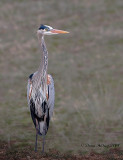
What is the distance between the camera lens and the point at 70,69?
13.6m

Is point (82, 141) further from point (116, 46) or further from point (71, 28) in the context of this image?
point (71, 28)

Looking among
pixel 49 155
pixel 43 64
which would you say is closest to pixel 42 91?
pixel 43 64

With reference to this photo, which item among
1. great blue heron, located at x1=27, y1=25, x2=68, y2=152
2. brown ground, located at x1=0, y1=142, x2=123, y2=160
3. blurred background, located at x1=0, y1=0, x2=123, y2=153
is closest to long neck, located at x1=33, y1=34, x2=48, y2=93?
great blue heron, located at x1=27, y1=25, x2=68, y2=152

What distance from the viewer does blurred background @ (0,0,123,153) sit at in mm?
9000

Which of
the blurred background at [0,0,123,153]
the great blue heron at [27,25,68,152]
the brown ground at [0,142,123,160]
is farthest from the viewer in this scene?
the blurred background at [0,0,123,153]

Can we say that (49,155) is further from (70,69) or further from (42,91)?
(70,69)

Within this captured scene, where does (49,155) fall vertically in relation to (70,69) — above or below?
below

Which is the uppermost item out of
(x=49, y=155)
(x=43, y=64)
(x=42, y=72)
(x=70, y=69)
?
(x=70, y=69)

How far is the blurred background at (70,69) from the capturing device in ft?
29.5

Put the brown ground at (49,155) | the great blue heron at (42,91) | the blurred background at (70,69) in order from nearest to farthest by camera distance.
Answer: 1. the brown ground at (49,155)
2. the great blue heron at (42,91)
3. the blurred background at (70,69)

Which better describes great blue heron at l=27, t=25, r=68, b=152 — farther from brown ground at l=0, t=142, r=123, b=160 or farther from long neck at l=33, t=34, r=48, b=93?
brown ground at l=0, t=142, r=123, b=160

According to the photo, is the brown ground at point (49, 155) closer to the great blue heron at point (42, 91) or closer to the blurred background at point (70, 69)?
the blurred background at point (70, 69)

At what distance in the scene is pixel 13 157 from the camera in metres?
7.59

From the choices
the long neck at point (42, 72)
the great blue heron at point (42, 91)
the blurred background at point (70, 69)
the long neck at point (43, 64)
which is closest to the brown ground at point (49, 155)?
the blurred background at point (70, 69)
